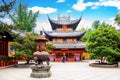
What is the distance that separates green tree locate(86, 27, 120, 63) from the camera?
77.4 ft

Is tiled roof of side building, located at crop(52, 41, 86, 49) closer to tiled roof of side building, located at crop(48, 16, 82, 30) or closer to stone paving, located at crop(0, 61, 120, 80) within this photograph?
tiled roof of side building, located at crop(48, 16, 82, 30)

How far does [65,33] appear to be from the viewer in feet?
142

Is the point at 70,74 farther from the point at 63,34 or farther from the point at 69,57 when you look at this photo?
the point at 63,34

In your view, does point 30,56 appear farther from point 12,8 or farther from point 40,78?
point 12,8

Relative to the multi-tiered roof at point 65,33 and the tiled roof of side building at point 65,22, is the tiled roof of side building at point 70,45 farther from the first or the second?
the tiled roof of side building at point 65,22

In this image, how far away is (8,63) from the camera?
23.7 m

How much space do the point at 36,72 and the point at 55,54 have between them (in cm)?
2679

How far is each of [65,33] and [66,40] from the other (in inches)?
51.7

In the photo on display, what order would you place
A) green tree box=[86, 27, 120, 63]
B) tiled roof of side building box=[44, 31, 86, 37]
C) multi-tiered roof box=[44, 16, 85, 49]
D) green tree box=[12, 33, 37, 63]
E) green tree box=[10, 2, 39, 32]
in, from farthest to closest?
green tree box=[10, 2, 39, 32]
tiled roof of side building box=[44, 31, 86, 37]
multi-tiered roof box=[44, 16, 85, 49]
green tree box=[86, 27, 120, 63]
green tree box=[12, 33, 37, 63]

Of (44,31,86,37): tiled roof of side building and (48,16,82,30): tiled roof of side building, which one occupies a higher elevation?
(48,16,82,30): tiled roof of side building

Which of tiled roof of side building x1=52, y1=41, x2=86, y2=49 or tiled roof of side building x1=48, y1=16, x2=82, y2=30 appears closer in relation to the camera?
tiled roof of side building x1=52, y1=41, x2=86, y2=49

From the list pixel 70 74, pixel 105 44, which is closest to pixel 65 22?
pixel 105 44

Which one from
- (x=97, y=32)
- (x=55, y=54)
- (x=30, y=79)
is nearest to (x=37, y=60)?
(x=30, y=79)

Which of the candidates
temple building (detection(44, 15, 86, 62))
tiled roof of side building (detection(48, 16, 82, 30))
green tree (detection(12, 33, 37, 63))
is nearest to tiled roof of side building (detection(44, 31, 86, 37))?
temple building (detection(44, 15, 86, 62))
